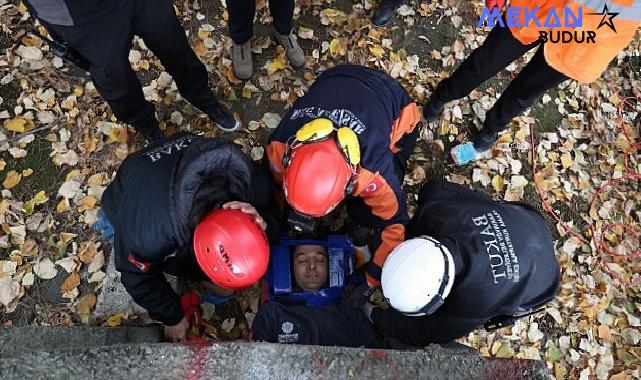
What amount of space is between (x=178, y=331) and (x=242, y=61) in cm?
259

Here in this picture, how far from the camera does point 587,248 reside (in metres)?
4.84

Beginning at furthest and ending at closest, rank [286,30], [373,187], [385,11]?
[385,11]
[286,30]
[373,187]

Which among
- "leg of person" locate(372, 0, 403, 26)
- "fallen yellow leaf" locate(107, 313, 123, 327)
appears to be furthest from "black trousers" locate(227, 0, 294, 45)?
"fallen yellow leaf" locate(107, 313, 123, 327)

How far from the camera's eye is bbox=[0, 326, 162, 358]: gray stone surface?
325cm

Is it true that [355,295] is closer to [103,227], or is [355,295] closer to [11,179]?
[103,227]

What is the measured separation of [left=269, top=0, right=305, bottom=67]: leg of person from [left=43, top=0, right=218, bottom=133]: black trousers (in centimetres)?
95

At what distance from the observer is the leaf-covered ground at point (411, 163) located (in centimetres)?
429

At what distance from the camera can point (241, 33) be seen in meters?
4.54

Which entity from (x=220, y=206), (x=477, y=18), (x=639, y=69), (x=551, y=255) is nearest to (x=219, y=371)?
(x=220, y=206)

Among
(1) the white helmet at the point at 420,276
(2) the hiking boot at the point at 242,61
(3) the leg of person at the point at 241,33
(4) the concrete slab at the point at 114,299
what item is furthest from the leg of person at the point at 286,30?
(1) the white helmet at the point at 420,276

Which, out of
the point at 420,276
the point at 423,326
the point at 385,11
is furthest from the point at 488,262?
the point at 385,11

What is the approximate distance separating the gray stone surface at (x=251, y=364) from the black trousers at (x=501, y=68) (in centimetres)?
225

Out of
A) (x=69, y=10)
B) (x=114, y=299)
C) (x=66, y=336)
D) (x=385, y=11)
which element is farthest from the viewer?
(x=385, y=11)

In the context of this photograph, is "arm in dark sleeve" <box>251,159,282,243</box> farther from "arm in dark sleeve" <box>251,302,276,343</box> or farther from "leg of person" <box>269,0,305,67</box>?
"leg of person" <box>269,0,305,67</box>
